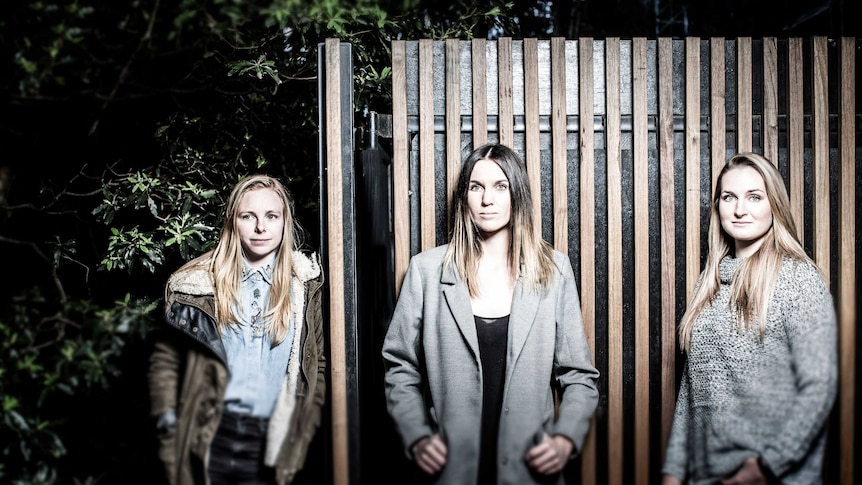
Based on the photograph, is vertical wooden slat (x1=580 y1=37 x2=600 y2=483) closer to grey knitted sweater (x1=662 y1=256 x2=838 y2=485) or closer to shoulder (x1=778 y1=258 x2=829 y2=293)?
grey knitted sweater (x1=662 y1=256 x2=838 y2=485)

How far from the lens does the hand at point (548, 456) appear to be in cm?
256

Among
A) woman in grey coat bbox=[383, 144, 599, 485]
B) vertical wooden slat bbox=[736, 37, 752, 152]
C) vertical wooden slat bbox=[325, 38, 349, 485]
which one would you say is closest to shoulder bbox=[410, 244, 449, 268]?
woman in grey coat bbox=[383, 144, 599, 485]

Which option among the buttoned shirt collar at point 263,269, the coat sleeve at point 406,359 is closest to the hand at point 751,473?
the coat sleeve at point 406,359

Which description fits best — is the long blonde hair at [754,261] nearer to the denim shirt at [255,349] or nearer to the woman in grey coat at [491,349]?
the woman in grey coat at [491,349]

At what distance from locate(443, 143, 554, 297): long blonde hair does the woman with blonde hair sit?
0.63 m

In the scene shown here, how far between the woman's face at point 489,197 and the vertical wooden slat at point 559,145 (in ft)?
1.53

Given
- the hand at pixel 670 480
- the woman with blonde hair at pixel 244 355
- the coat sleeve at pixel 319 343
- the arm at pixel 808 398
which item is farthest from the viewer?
the coat sleeve at pixel 319 343

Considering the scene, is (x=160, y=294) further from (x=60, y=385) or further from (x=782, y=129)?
(x=782, y=129)

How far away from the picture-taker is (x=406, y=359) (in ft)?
9.43

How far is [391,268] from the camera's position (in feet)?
10.6

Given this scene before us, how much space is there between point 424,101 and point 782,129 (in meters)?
1.58

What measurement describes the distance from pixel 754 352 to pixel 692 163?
1.02 m

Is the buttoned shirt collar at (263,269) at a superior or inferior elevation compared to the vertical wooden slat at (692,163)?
inferior

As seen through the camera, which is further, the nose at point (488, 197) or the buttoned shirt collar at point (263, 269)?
the buttoned shirt collar at point (263, 269)
